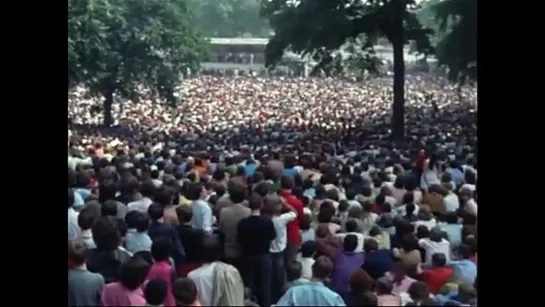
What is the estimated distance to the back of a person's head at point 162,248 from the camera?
3402 mm

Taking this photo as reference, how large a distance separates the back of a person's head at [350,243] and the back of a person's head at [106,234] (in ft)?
3.13

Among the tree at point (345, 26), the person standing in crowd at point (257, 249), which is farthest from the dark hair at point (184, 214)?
the tree at point (345, 26)

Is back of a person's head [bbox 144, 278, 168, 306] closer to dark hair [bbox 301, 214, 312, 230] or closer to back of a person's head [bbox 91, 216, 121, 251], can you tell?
back of a person's head [bbox 91, 216, 121, 251]

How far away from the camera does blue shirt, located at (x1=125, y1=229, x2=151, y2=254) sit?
3369 mm

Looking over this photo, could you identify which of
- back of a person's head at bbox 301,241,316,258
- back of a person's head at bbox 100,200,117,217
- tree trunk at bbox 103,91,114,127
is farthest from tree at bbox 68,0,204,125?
back of a person's head at bbox 301,241,316,258

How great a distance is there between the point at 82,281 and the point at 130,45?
1162 mm

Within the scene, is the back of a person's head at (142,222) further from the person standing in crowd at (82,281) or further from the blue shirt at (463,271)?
the blue shirt at (463,271)

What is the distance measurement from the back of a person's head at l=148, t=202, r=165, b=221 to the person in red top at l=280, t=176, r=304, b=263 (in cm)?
54

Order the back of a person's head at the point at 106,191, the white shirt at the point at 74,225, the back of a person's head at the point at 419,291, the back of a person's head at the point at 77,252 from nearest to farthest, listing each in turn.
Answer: the back of a person's head at the point at 77,252 < the white shirt at the point at 74,225 < the back of a person's head at the point at 419,291 < the back of a person's head at the point at 106,191

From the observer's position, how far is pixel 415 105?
4.00 metres

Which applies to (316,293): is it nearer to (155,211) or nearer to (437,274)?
(437,274)

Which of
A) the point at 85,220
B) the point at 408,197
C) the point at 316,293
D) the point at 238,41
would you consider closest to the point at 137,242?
the point at 85,220

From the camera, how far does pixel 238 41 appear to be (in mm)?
3961
